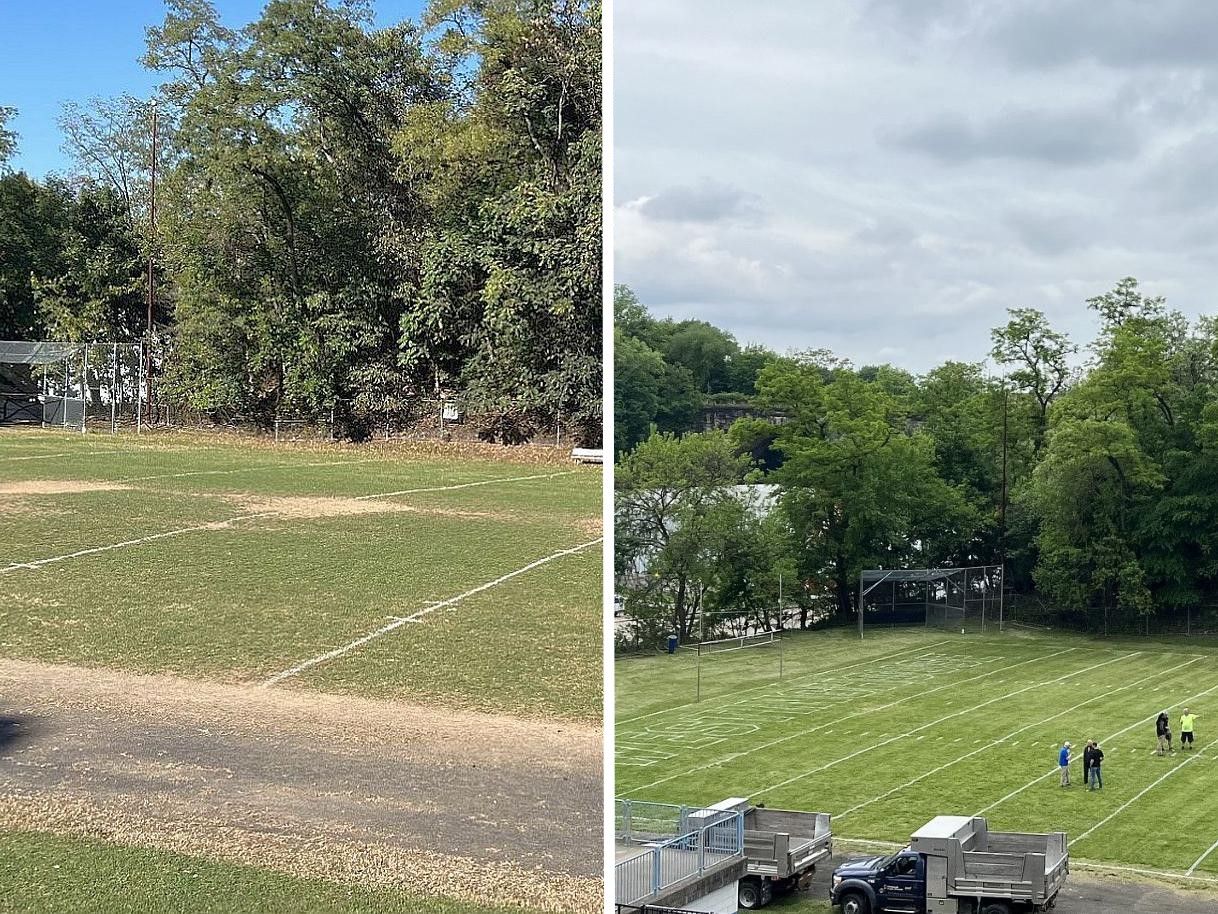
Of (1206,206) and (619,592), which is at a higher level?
(1206,206)

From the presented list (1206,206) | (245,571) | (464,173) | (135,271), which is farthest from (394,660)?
(1206,206)

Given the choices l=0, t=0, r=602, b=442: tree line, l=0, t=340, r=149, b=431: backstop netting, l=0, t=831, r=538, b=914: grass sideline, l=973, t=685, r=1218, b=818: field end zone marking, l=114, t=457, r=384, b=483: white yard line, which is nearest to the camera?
l=0, t=831, r=538, b=914: grass sideline

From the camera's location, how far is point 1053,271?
19.7 feet

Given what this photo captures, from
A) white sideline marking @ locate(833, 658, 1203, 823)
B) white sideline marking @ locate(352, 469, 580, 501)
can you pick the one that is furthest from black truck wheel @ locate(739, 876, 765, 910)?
white sideline marking @ locate(352, 469, 580, 501)

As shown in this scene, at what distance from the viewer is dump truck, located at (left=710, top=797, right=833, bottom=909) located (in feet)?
17.1

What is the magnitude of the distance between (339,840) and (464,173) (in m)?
4.71

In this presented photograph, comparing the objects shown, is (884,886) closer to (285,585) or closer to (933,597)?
(933,597)

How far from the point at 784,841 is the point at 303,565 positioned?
4.77 metres

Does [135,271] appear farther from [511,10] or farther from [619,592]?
[619,592]

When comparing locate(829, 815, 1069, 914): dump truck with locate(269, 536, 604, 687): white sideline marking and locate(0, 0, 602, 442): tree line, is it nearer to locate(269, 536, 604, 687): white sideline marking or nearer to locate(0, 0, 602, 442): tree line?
locate(269, 536, 604, 687): white sideline marking

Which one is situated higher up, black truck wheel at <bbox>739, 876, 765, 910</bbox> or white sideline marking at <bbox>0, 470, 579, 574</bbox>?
white sideline marking at <bbox>0, 470, 579, 574</bbox>

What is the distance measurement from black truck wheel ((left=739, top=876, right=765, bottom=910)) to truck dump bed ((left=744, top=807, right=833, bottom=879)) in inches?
1.7

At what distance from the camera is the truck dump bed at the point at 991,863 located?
4.97 metres

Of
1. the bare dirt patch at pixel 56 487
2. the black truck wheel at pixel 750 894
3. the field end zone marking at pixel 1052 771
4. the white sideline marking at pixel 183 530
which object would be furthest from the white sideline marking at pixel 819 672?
the bare dirt patch at pixel 56 487
